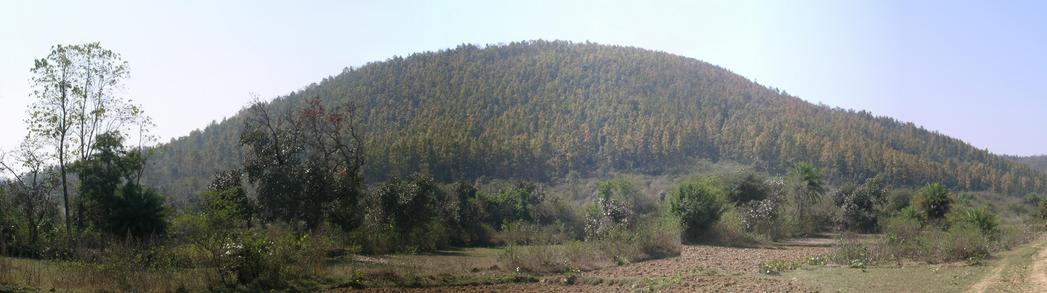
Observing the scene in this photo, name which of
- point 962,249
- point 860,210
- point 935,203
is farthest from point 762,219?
point 962,249

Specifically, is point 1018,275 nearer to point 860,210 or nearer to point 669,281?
point 669,281

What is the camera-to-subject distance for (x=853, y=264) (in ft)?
71.4

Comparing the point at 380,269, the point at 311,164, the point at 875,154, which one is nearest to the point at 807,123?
the point at 875,154

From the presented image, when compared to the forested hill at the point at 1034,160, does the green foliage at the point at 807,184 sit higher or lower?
lower

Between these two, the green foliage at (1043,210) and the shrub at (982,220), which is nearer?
the shrub at (982,220)

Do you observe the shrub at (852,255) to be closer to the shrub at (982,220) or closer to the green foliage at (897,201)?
the shrub at (982,220)

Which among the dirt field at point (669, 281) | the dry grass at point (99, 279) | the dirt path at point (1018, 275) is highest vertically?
the dry grass at point (99, 279)

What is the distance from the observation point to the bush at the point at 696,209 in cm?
3741

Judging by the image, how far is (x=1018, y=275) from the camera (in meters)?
17.5

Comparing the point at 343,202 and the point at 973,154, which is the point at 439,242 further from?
the point at 973,154

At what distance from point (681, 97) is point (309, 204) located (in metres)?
96.4

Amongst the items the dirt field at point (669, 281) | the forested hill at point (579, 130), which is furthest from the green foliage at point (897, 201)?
the dirt field at point (669, 281)

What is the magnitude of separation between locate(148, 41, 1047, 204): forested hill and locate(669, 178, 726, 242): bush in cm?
4284

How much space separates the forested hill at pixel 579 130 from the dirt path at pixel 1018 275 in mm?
61138
